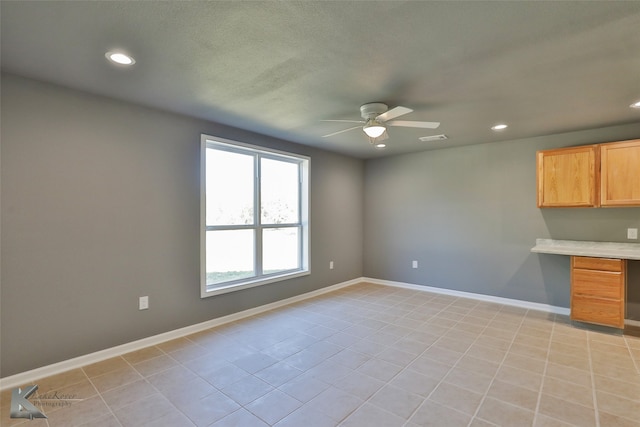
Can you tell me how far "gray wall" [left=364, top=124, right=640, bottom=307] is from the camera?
13.4 feet

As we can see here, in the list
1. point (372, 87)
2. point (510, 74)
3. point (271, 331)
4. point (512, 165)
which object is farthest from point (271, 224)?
point (512, 165)

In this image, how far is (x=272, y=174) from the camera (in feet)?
15.0

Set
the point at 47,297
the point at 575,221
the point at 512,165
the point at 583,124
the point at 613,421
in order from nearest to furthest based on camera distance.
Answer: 1. the point at 613,421
2. the point at 47,297
3. the point at 583,124
4. the point at 575,221
5. the point at 512,165

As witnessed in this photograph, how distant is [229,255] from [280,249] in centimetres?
91

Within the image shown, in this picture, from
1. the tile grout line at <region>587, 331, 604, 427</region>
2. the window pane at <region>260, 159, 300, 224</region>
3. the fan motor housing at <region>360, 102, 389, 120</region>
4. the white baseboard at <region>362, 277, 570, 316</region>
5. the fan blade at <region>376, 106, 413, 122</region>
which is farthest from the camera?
the window pane at <region>260, 159, 300, 224</region>

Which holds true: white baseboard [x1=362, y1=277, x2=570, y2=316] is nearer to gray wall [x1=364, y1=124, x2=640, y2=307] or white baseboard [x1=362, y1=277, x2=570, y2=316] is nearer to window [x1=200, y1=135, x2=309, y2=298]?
gray wall [x1=364, y1=124, x2=640, y2=307]

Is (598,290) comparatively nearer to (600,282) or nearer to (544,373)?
(600,282)

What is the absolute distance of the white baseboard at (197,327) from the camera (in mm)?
2500

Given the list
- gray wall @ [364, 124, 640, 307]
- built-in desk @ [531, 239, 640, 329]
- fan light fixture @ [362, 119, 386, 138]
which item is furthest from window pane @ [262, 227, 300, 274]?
built-in desk @ [531, 239, 640, 329]

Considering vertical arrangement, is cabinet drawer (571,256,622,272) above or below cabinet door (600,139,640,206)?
below

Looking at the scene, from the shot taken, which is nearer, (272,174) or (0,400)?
(0,400)

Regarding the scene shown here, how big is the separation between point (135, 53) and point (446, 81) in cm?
233

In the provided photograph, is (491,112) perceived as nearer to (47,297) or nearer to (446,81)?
(446,81)

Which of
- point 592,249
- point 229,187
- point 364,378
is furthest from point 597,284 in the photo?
point 229,187
